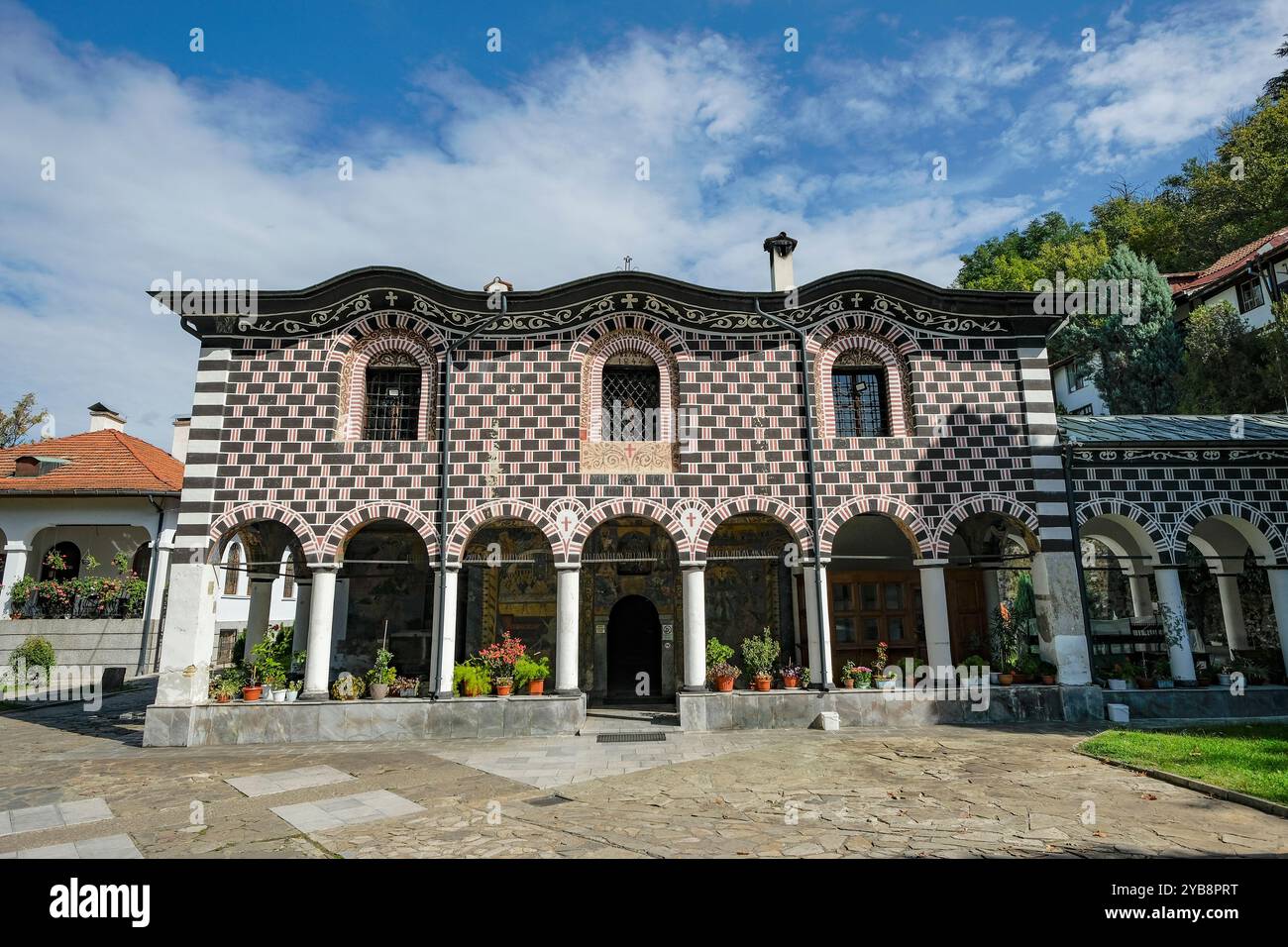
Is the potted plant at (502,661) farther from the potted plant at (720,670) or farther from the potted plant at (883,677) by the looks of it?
the potted plant at (883,677)

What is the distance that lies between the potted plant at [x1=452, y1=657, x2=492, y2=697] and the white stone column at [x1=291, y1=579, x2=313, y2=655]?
434cm

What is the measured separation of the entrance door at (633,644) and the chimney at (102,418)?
72.0 ft

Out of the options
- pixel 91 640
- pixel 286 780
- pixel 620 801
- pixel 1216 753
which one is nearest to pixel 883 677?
pixel 1216 753

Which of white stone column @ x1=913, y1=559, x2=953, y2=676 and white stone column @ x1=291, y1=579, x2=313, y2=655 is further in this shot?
white stone column @ x1=291, y1=579, x2=313, y2=655

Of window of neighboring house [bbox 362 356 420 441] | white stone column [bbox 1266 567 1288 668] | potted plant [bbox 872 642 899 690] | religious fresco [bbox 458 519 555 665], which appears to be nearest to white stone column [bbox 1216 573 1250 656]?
white stone column [bbox 1266 567 1288 668]

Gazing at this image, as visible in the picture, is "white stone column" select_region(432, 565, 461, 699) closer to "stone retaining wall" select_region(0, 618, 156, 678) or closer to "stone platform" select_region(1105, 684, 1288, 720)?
"stone platform" select_region(1105, 684, 1288, 720)

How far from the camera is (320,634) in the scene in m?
12.3

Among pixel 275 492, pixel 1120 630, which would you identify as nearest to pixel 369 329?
pixel 275 492

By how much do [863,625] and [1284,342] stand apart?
630 inches

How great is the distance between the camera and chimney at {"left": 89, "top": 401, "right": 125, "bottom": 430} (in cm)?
2573

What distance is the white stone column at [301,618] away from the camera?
14689mm

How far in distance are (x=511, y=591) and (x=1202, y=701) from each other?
13.5 m

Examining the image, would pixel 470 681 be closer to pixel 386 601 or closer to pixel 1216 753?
pixel 386 601

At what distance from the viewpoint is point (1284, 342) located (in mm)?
20156
